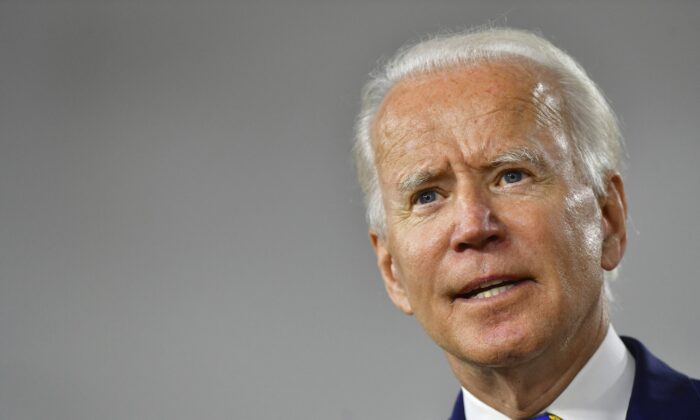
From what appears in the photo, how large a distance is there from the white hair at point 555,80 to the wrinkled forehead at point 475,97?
0.03 metres

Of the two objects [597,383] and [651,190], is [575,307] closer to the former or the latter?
[597,383]

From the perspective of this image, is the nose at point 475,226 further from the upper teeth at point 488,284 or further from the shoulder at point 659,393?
the shoulder at point 659,393

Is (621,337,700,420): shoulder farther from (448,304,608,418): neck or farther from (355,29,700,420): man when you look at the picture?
(448,304,608,418): neck

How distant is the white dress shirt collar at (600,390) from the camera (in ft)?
8.98

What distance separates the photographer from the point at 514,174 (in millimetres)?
2713

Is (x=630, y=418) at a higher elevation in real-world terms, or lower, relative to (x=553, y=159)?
lower

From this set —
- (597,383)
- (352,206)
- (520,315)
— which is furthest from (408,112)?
(352,206)

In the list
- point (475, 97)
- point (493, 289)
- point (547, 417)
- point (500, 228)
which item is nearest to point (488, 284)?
point (493, 289)

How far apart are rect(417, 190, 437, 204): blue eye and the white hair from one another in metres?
0.25

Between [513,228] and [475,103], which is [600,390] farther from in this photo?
[475,103]

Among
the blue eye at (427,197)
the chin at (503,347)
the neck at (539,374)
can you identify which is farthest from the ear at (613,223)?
the blue eye at (427,197)

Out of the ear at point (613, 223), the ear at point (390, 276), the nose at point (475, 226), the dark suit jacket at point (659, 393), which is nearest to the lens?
the nose at point (475, 226)

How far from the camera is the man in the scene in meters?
2.62

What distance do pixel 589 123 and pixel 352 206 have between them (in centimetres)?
190
